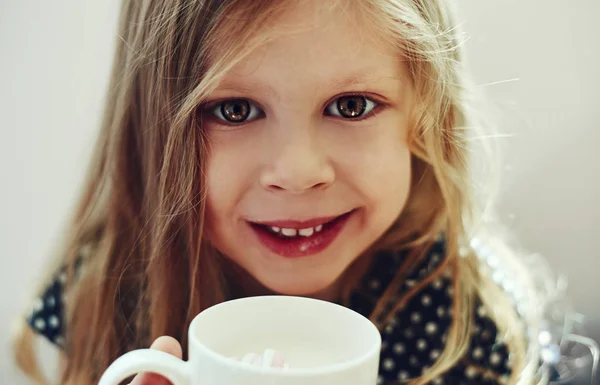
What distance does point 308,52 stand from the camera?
498 millimetres

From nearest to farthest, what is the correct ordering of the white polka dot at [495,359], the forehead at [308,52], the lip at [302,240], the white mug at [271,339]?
the white mug at [271,339] → the forehead at [308,52] → the lip at [302,240] → the white polka dot at [495,359]

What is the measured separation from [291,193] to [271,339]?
0.18m

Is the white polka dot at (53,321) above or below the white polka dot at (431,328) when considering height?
above

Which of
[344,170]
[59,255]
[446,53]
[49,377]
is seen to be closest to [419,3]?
[446,53]

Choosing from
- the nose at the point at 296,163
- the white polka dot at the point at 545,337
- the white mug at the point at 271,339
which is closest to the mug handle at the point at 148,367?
the white mug at the point at 271,339

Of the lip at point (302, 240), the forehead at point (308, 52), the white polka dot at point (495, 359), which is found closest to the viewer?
the forehead at point (308, 52)

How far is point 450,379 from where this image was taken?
699 mm

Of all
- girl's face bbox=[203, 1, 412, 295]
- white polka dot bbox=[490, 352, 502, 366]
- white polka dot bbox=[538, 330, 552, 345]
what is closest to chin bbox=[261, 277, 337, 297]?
girl's face bbox=[203, 1, 412, 295]

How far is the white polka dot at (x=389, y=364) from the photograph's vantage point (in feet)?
2.31

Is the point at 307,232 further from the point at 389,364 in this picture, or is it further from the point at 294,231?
the point at 389,364

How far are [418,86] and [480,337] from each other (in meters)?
0.31

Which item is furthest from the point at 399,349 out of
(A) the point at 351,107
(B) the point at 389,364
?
(A) the point at 351,107

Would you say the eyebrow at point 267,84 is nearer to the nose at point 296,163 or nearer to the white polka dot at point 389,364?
the nose at point 296,163

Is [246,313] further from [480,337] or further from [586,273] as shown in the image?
[586,273]
